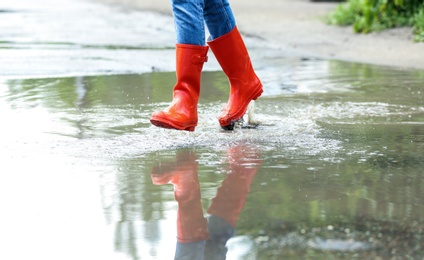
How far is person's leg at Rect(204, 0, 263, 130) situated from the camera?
4.58 m

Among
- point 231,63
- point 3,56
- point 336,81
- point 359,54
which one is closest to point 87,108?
point 231,63

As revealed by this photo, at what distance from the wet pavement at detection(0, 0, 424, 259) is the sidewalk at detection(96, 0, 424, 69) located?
1470 millimetres

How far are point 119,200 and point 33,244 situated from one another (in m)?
0.51

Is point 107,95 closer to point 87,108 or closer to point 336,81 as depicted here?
point 87,108

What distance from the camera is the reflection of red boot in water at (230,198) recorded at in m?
2.65

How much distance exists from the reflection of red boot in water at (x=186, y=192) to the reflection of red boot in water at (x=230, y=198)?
1.6 inches

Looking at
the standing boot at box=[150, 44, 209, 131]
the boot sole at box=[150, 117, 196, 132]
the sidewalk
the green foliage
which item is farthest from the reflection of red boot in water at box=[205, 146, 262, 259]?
the green foliage

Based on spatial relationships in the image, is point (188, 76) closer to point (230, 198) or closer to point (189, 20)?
point (189, 20)

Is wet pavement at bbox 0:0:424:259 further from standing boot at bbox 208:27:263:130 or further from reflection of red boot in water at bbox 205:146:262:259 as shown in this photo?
standing boot at bbox 208:27:263:130

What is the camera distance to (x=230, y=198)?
3115mm

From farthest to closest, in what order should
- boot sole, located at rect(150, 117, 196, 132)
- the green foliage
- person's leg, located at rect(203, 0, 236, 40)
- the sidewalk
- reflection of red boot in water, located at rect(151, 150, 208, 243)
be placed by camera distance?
the green foliage, the sidewalk, person's leg, located at rect(203, 0, 236, 40), boot sole, located at rect(150, 117, 196, 132), reflection of red boot in water, located at rect(151, 150, 208, 243)

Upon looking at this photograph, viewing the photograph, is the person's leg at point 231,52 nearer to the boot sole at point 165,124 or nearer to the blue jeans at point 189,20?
the blue jeans at point 189,20

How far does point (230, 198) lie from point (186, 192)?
0.18 meters

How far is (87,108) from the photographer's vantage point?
5.12 m
